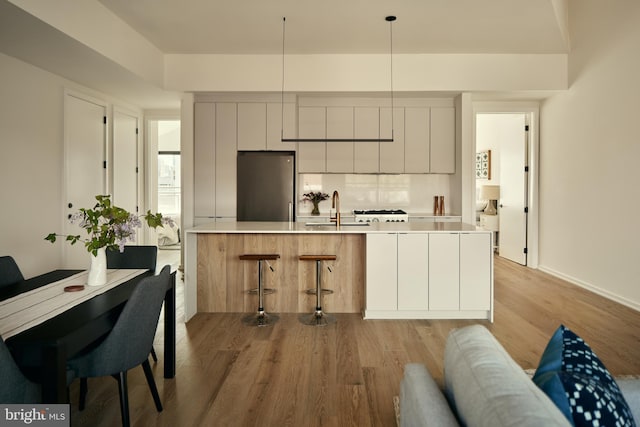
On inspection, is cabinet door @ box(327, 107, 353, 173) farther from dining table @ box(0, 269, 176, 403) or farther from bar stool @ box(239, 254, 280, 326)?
dining table @ box(0, 269, 176, 403)

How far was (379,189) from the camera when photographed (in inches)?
236

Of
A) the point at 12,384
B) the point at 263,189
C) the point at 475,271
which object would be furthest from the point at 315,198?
the point at 12,384

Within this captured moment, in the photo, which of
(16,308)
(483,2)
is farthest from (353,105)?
(16,308)

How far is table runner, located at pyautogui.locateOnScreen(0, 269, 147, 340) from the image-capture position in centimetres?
157

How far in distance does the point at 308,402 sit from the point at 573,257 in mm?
4445

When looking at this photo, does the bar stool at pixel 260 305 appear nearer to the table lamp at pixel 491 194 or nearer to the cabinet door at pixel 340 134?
the cabinet door at pixel 340 134

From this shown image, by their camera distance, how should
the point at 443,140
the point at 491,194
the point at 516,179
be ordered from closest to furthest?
1. the point at 443,140
2. the point at 516,179
3. the point at 491,194

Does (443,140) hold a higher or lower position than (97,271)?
higher

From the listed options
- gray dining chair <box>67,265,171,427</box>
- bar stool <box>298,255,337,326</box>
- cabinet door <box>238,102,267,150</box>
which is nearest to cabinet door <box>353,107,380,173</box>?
cabinet door <box>238,102,267,150</box>

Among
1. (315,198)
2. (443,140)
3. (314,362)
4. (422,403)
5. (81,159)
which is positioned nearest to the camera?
(422,403)

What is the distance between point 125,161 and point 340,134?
127 inches

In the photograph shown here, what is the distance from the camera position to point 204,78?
5230mm

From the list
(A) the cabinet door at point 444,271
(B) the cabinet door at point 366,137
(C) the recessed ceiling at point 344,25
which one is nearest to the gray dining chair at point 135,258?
(A) the cabinet door at point 444,271

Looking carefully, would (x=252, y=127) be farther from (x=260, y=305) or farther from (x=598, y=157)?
(x=598, y=157)
